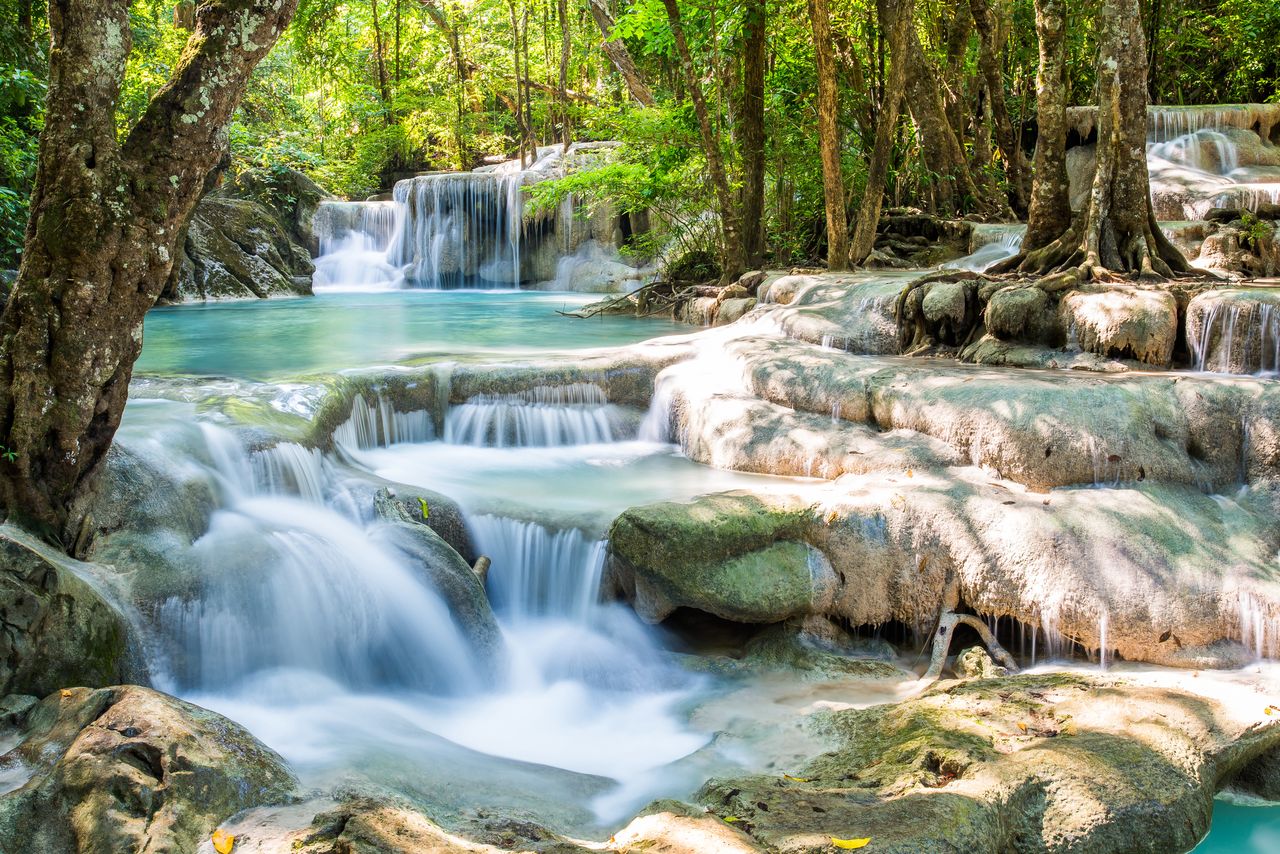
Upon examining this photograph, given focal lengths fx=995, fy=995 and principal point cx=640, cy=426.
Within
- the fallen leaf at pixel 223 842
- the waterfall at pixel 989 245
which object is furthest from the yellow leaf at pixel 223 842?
the waterfall at pixel 989 245

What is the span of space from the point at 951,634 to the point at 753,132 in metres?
8.78

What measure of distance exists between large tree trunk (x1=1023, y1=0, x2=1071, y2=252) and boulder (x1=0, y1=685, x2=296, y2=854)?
26.7 ft

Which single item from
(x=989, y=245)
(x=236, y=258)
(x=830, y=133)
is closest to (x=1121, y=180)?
(x=989, y=245)

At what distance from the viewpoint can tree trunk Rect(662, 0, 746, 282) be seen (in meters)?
11.9

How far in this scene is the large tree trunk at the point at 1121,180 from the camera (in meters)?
8.23

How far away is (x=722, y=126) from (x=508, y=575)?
9651mm

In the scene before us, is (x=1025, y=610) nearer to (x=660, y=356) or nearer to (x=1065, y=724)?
(x=1065, y=724)

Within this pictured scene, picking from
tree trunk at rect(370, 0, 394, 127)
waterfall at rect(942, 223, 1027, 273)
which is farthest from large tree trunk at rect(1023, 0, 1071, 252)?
tree trunk at rect(370, 0, 394, 127)

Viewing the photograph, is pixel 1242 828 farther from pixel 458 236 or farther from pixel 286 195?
pixel 286 195

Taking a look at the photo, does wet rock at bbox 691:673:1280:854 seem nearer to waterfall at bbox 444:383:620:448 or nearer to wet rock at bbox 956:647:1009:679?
wet rock at bbox 956:647:1009:679

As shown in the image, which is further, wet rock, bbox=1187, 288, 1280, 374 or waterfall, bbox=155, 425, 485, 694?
wet rock, bbox=1187, 288, 1280, 374

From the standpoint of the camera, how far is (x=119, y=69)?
14.2 ft

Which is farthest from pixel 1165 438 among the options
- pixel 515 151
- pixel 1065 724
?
pixel 515 151

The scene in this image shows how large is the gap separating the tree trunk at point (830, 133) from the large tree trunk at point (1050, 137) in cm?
263
